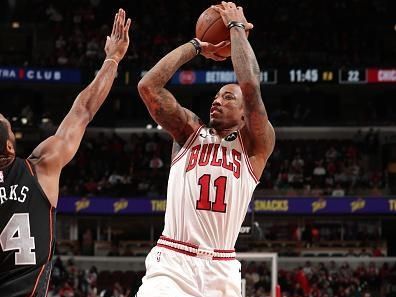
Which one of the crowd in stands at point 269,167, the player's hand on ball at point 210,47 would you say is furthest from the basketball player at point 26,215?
the crowd in stands at point 269,167

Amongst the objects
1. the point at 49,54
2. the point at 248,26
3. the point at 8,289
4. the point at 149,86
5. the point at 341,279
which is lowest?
the point at 341,279

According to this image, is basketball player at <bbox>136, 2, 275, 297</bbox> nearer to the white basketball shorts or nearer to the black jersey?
the white basketball shorts

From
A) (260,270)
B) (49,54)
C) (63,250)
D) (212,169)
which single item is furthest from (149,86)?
(49,54)

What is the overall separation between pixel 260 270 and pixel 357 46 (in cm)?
1158

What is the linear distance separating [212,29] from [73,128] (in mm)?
1700

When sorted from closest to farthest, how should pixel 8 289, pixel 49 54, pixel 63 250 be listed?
pixel 8 289, pixel 63 250, pixel 49 54

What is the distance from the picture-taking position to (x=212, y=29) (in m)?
5.79

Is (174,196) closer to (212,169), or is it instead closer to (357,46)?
(212,169)

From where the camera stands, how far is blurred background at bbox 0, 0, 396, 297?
2312 cm

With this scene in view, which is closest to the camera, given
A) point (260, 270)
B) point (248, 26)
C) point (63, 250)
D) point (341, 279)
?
point (248, 26)

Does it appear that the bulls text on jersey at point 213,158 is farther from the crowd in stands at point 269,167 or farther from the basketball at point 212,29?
the crowd in stands at point 269,167

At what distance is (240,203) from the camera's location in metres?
5.38

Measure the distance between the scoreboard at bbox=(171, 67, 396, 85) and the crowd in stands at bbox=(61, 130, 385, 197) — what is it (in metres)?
2.48

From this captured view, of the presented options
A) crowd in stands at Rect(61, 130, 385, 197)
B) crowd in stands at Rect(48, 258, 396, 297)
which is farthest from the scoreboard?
crowd in stands at Rect(48, 258, 396, 297)
